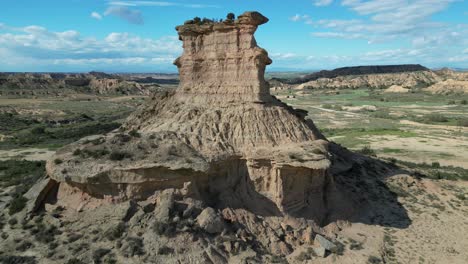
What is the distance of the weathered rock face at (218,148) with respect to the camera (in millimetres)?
18062

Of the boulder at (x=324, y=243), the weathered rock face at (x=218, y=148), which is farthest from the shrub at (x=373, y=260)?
the weathered rock face at (x=218, y=148)

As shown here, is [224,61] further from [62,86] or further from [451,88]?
[62,86]

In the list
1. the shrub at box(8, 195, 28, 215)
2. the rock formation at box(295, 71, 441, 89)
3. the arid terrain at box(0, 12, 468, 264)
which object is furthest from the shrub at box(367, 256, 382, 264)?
the rock formation at box(295, 71, 441, 89)

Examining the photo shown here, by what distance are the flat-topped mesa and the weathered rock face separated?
0.06 m

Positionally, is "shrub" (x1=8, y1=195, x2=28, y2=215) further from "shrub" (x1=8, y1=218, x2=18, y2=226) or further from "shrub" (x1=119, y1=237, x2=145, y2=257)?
"shrub" (x1=119, y1=237, x2=145, y2=257)

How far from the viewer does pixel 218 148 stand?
19953 millimetres

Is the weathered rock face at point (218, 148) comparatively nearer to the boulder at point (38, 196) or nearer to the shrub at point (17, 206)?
the boulder at point (38, 196)

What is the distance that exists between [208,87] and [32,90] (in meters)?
131

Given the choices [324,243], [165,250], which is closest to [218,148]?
[165,250]

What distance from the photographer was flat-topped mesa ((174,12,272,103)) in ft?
72.2

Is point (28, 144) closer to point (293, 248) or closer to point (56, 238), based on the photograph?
point (56, 238)

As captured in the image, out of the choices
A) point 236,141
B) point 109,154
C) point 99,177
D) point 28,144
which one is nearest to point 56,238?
point 99,177

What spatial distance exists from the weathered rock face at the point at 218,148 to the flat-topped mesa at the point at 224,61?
0.20 ft

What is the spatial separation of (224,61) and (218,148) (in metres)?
5.90
